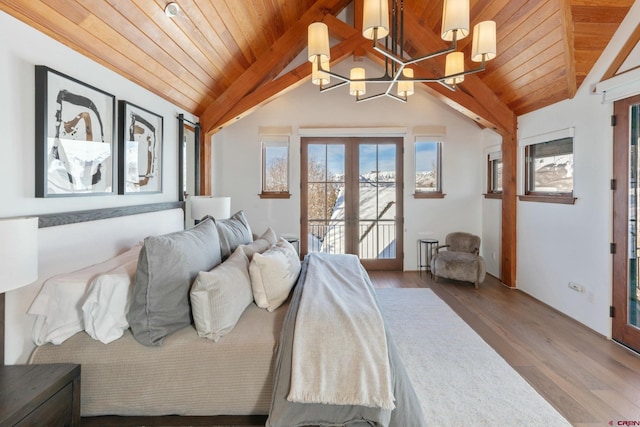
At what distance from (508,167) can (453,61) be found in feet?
7.38

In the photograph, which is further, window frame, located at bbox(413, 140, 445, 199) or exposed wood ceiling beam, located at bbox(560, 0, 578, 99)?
window frame, located at bbox(413, 140, 445, 199)

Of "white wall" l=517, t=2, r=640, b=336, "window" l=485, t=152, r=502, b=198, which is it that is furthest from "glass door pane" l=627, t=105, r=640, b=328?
"window" l=485, t=152, r=502, b=198

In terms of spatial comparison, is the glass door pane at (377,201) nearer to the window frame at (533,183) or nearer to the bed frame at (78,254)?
the window frame at (533,183)

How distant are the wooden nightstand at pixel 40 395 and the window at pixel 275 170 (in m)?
3.82

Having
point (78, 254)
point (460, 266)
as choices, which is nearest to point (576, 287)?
point (460, 266)

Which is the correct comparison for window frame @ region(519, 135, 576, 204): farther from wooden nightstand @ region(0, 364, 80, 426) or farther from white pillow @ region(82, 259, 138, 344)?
wooden nightstand @ region(0, 364, 80, 426)

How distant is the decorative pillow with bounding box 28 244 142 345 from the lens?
159cm

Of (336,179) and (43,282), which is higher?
(336,179)

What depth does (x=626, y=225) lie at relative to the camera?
2670 millimetres

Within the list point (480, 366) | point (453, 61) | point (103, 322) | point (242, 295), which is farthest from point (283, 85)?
point (480, 366)

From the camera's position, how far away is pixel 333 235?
17.2ft

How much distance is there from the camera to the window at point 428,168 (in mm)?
5184

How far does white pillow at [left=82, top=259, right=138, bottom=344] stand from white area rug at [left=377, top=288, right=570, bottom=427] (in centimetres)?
177

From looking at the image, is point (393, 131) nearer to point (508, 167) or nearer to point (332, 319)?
point (508, 167)
